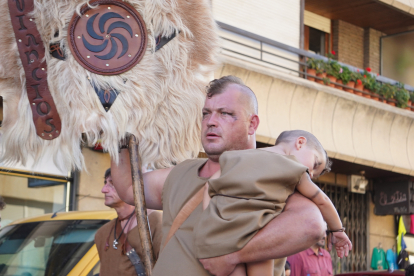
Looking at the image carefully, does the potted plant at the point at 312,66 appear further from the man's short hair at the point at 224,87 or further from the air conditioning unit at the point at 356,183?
the man's short hair at the point at 224,87

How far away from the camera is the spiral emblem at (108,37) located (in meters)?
2.93

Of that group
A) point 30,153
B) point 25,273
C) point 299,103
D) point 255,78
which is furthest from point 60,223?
point 299,103

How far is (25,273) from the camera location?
500 centimetres

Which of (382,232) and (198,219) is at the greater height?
(198,219)

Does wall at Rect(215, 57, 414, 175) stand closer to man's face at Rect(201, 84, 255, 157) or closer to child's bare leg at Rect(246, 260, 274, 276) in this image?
man's face at Rect(201, 84, 255, 157)

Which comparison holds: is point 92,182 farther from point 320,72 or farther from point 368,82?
point 368,82

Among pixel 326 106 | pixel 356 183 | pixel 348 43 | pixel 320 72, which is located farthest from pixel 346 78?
pixel 348 43

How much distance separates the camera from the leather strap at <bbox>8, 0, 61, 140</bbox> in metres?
2.85

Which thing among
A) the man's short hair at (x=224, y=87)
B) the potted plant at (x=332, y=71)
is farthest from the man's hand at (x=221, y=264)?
the potted plant at (x=332, y=71)

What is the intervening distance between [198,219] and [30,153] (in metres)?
1.01

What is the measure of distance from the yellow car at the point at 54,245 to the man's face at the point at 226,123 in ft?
7.93

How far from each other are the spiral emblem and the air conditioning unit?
35.5 ft

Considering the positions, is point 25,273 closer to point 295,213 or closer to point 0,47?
point 0,47

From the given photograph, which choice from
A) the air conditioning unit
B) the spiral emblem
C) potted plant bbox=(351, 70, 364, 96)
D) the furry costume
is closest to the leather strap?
the furry costume
